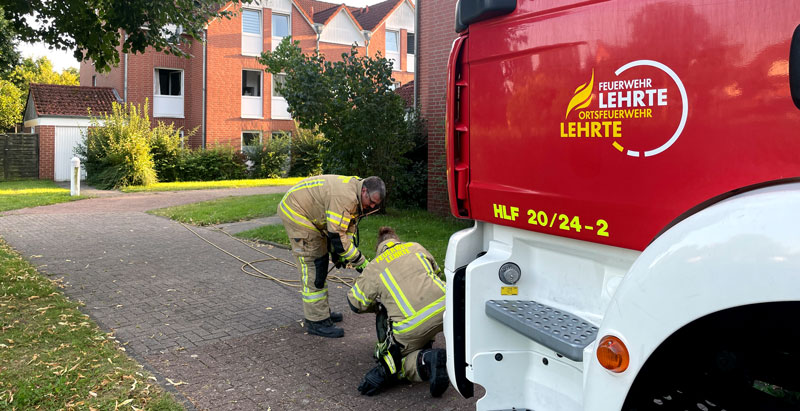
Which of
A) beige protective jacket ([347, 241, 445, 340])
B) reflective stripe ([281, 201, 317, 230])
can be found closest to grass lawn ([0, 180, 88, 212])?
reflective stripe ([281, 201, 317, 230])

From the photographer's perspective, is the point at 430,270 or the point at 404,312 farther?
the point at 430,270

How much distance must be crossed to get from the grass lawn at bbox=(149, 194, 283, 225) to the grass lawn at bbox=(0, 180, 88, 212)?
12.7ft

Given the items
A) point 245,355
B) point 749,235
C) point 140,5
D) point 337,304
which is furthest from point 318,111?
point 749,235

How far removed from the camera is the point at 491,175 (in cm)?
294

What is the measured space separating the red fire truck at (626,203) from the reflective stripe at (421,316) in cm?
143

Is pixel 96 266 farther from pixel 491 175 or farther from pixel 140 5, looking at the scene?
pixel 491 175

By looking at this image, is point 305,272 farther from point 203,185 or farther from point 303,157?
point 303,157

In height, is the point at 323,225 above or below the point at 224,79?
below

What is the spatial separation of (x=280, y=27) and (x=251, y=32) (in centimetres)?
159

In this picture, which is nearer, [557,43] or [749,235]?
[749,235]

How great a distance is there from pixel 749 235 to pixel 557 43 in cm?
125

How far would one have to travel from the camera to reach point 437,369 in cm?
427

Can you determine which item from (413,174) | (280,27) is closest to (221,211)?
(413,174)

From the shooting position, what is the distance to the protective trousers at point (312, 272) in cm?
580
